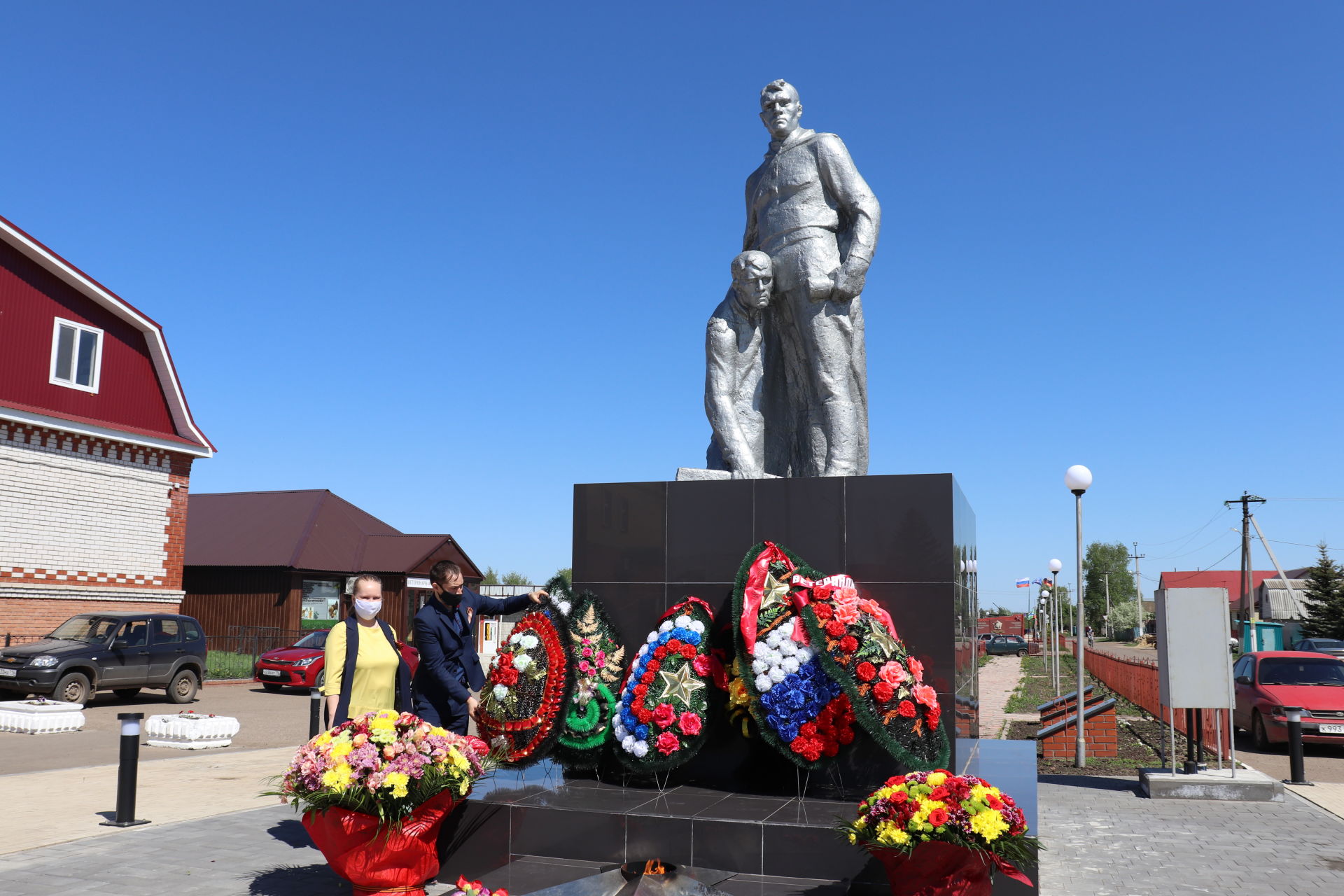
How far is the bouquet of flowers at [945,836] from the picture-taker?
4.37 meters

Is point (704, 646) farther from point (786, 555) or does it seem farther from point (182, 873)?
point (182, 873)

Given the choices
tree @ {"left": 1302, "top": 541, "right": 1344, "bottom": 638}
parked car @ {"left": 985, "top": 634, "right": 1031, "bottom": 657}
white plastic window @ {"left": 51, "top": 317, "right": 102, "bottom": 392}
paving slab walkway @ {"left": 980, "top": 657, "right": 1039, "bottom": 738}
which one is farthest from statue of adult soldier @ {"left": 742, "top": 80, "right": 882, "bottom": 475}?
parked car @ {"left": 985, "top": 634, "right": 1031, "bottom": 657}

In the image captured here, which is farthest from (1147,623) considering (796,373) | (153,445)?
(796,373)

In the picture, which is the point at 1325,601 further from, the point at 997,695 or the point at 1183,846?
the point at 1183,846

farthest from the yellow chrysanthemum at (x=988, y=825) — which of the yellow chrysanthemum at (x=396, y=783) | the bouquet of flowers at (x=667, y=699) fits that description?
the yellow chrysanthemum at (x=396, y=783)

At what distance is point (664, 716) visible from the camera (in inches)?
238

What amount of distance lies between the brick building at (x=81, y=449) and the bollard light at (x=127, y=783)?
13.8 meters

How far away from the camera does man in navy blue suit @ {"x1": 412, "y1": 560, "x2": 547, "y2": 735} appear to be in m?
6.08

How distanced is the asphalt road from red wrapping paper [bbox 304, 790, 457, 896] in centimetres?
705

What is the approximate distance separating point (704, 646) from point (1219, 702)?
19.1 ft

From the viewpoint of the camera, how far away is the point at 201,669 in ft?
61.1

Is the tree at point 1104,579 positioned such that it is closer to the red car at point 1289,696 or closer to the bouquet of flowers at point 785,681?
the red car at point 1289,696

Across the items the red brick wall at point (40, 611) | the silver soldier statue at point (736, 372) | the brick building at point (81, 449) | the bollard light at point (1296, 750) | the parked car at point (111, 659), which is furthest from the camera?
the brick building at point (81, 449)

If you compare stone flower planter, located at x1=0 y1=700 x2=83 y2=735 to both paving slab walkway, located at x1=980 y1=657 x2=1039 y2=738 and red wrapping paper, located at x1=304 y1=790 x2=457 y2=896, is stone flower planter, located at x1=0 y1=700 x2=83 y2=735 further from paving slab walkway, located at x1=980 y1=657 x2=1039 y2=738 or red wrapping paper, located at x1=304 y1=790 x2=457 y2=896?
paving slab walkway, located at x1=980 y1=657 x2=1039 y2=738
